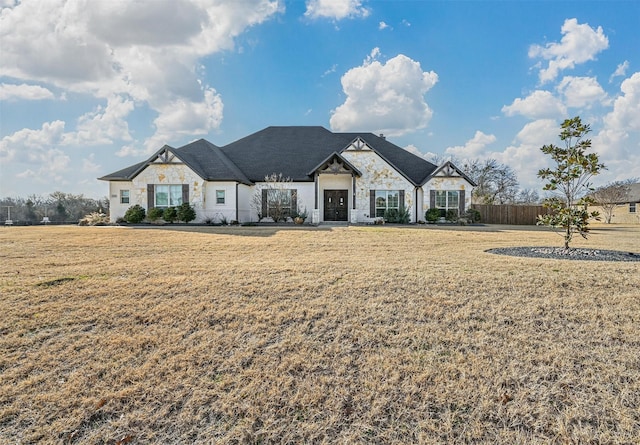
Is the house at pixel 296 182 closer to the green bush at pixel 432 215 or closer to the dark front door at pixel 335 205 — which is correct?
the dark front door at pixel 335 205

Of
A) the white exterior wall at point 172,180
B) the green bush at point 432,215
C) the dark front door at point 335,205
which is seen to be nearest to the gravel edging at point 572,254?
the green bush at point 432,215

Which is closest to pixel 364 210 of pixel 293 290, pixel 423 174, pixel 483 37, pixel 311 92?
pixel 423 174

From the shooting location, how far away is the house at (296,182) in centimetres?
2242

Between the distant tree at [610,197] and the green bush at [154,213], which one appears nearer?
the green bush at [154,213]

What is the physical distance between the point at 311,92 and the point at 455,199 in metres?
13.0

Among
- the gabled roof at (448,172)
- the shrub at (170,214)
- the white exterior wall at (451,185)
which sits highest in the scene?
the gabled roof at (448,172)

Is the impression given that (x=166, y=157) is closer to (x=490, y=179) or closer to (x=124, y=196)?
(x=124, y=196)

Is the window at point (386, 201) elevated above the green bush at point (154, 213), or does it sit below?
above

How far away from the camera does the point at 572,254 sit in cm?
961

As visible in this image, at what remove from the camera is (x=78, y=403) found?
10.5ft

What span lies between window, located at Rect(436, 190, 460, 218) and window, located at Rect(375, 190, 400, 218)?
2.91 m

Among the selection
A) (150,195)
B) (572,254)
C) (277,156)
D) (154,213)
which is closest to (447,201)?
(277,156)

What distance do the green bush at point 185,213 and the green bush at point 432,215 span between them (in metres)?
15.6

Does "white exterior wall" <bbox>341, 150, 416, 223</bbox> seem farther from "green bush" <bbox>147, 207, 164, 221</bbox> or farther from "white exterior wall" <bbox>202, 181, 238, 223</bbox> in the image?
"green bush" <bbox>147, 207, 164, 221</bbox>
